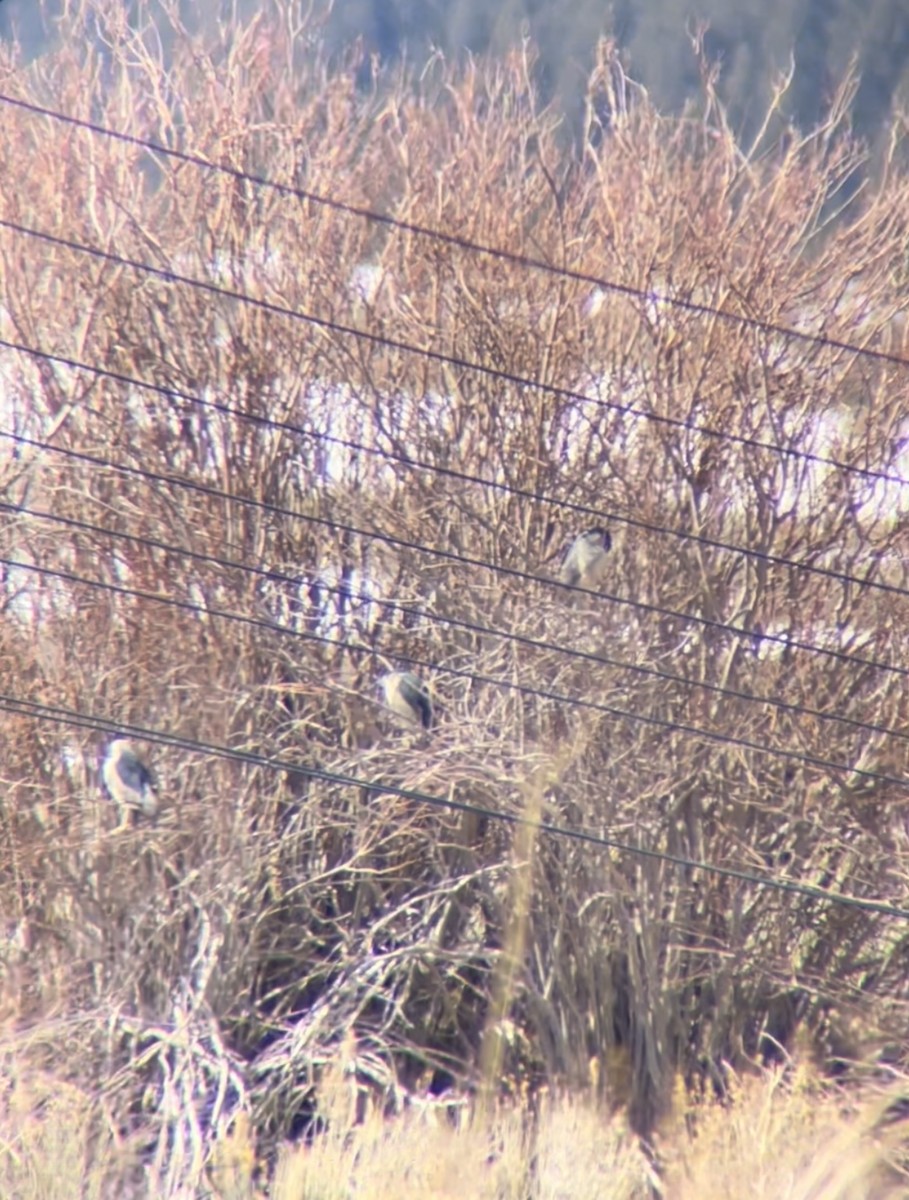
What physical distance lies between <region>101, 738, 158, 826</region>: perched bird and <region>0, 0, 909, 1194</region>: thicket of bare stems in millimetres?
309

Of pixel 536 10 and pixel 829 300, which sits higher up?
pixel 536 10

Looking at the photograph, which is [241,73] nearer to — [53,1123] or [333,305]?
[333,305]

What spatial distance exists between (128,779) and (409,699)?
1.66 m

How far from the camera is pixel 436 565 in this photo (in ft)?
29.3

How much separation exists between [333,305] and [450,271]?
2.51ft

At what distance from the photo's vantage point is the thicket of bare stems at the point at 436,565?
903cm

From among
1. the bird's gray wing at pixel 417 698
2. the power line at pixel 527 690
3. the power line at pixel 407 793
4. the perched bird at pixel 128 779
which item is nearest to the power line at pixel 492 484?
the power line at pixel 527 690

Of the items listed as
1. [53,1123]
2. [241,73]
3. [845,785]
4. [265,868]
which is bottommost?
[53,1123]

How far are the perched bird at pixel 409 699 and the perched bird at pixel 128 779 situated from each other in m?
1.48

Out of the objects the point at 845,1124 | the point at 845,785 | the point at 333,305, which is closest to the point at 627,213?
the point at 333,305

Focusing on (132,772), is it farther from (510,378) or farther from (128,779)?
(510,378)

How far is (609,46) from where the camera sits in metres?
9.73

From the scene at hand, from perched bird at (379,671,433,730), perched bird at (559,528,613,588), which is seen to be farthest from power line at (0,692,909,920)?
perched bird at (559,528,613,588)

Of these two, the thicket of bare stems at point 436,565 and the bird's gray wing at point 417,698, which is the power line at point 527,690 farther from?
the thicket of bare stems at point 436,565
